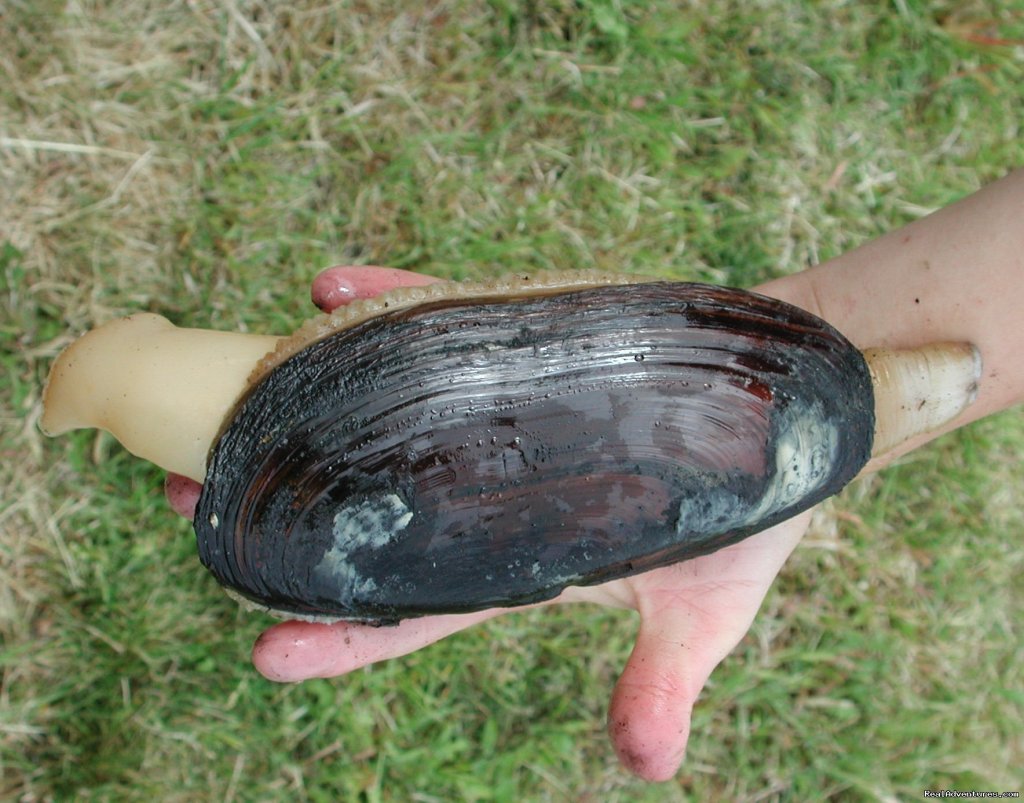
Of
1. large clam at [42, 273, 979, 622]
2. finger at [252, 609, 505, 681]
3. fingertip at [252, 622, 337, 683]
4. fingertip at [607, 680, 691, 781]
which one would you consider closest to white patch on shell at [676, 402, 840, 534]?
large clam at [42, 273, 979, 622]

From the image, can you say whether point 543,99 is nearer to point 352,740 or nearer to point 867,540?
point 867,540

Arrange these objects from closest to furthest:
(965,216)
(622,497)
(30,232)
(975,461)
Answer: (622,497), (965,216), (30,232), (975,461)

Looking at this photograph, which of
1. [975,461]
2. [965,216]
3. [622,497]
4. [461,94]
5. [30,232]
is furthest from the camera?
[975,461]

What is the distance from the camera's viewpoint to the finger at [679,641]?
2.40 metres

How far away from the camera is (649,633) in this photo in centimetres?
265

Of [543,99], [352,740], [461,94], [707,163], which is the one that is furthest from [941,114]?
[352,740]

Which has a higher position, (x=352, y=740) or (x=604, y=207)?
(x=604, y=207)

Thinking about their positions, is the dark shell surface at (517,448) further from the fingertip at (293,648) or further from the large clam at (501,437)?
the fingertip at (293,648)

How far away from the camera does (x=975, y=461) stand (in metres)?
4.21

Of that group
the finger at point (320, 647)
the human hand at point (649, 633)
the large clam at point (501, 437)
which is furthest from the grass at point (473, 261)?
the large clam at point (501, 437)

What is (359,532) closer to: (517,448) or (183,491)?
(517,448)

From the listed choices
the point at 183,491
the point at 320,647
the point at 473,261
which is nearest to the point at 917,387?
the point at 473,261

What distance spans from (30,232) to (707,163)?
306cm

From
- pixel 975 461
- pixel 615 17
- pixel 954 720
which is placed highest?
pixel 615 17
